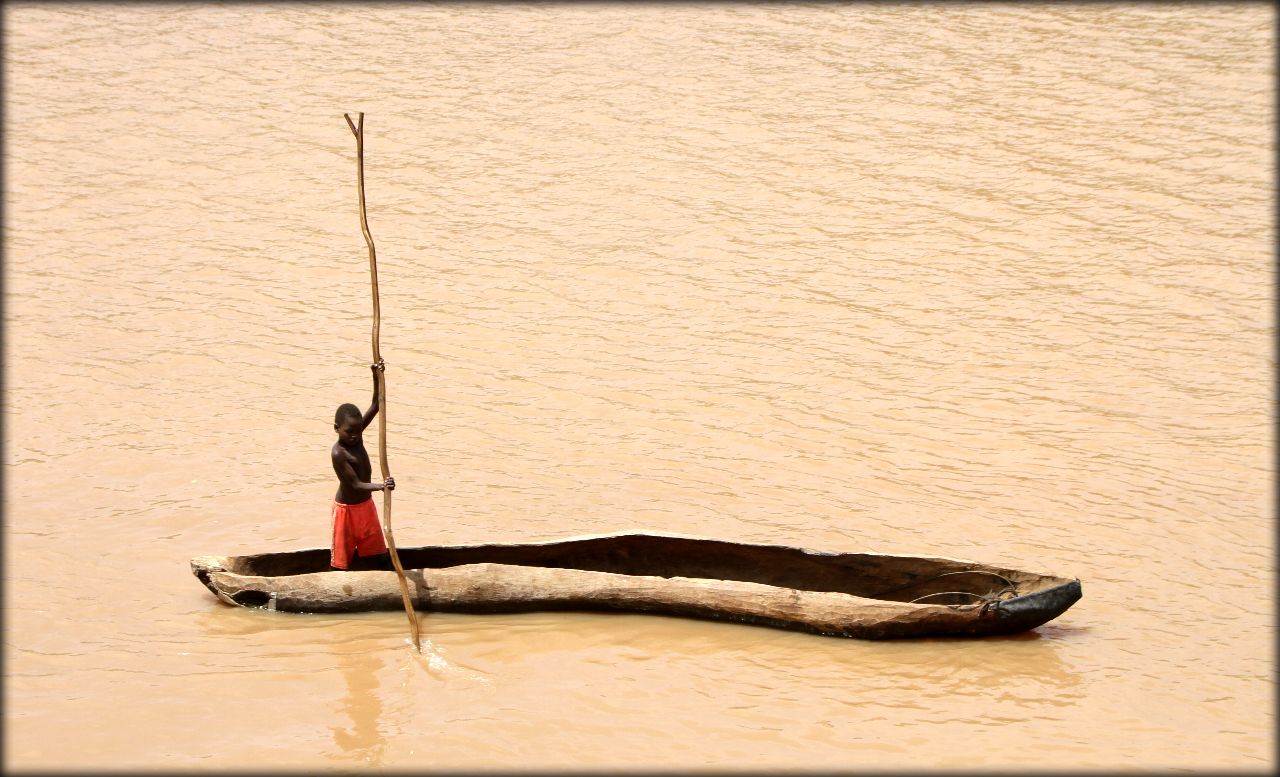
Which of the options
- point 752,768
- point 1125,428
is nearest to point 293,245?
point 1125,428

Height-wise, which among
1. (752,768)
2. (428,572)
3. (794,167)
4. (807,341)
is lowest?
(752,768)

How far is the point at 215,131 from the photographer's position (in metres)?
14.3

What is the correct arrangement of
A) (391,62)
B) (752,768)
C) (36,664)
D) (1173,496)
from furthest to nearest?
(391,62) < (1173,496) < (36,664) < (752,768)

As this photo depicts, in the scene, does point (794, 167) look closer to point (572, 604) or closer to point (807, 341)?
point (807, 341)

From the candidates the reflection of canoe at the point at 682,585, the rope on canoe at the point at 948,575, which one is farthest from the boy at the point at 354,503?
the rope on canoe at the point at 948,575

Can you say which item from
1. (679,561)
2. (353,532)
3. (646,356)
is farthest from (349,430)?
(646,356)

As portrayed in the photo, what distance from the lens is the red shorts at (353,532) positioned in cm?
622

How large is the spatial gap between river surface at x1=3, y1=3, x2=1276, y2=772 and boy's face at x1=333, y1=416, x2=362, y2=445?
836 millimetres

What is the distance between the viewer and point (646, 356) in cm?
998

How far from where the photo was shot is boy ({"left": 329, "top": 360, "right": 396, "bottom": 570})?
616 centimetres

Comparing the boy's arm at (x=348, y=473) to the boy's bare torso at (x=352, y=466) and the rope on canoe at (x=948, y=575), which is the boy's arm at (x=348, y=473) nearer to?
the boy's bare torso at (x=352, y=466)

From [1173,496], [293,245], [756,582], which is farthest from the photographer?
[293,245]

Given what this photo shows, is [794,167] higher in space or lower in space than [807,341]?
higher

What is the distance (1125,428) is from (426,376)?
4.93m
